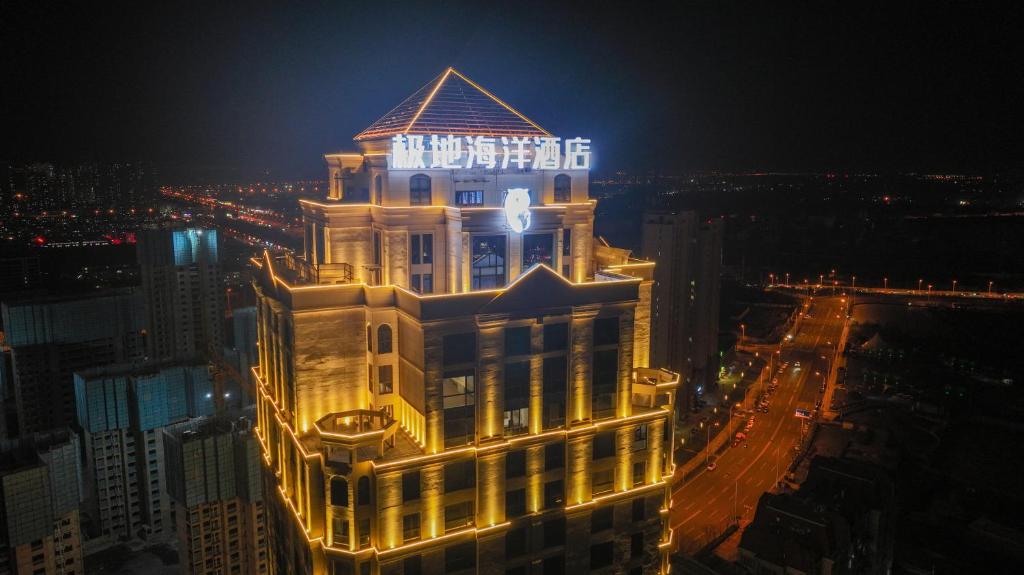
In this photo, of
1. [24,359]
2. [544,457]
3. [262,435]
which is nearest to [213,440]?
[262,435]

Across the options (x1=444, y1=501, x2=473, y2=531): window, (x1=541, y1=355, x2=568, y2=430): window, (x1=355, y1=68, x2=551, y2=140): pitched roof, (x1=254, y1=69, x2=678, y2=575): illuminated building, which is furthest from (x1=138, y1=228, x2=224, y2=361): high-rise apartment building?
(x1=541, y1=355, x2=568, y2=430): window

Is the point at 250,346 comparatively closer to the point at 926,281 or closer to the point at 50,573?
the point at 50,573

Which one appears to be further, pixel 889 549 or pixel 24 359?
pixel 24 359

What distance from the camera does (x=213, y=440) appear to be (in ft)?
222

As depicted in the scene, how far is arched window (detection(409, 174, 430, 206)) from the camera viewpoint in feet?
105

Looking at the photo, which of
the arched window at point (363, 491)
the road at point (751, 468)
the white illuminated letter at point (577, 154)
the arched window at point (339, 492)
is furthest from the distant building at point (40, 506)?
the road at point (751, 468)

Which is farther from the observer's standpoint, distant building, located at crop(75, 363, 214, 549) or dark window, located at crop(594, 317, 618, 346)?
distant building, located at crop(75, 363, 214, 549)

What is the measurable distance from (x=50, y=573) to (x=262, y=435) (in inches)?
1866

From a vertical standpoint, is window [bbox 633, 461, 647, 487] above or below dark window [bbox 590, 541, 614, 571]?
above

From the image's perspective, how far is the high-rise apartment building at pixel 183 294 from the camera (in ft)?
372

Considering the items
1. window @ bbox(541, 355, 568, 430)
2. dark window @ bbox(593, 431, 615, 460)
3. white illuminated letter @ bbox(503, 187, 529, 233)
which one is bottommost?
dark window @ bbox(593, 431, 615, 460)

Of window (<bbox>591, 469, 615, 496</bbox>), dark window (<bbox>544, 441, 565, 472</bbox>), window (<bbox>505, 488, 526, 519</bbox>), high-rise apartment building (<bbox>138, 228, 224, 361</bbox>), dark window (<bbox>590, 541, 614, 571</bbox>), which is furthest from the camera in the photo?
high-rise apartment building (<bbox>138, 228, 224, 361</bbox>)

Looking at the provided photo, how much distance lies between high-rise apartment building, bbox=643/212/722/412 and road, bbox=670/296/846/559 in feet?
44.3

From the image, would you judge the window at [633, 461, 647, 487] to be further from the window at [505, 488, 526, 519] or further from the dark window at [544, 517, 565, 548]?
the window at [505, 488, 526, 519]
